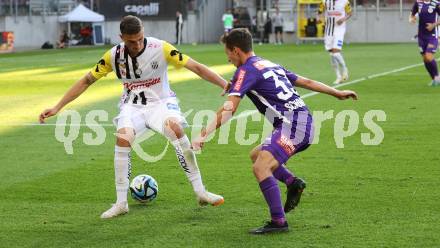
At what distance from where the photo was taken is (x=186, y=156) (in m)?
9.28

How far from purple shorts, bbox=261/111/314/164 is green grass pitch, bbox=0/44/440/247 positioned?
640mm

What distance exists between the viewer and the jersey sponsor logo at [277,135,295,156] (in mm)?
8180

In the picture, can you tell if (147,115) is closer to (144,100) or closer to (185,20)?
(144,100)

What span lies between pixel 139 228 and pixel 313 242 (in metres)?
1.56

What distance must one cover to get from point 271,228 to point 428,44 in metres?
15.1

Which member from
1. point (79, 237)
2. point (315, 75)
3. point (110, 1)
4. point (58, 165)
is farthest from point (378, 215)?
point (110, 1)

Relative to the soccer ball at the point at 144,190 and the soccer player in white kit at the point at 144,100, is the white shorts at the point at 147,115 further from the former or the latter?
the soccer ball at the point at 144,190

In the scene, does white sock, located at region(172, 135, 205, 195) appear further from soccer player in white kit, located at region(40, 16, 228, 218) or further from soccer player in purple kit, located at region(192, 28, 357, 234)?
soccer player in purple kit, located at region(192, 28, 357, 234)

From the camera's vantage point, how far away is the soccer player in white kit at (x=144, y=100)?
29.8ft

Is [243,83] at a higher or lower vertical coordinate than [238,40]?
lower

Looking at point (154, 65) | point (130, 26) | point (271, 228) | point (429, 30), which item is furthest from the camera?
point (429, 30)

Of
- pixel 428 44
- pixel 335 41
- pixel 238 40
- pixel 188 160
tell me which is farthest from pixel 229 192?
pixel 335 41

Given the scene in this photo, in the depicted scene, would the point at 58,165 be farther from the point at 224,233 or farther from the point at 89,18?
the point at 89,18

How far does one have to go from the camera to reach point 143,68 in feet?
30.4
